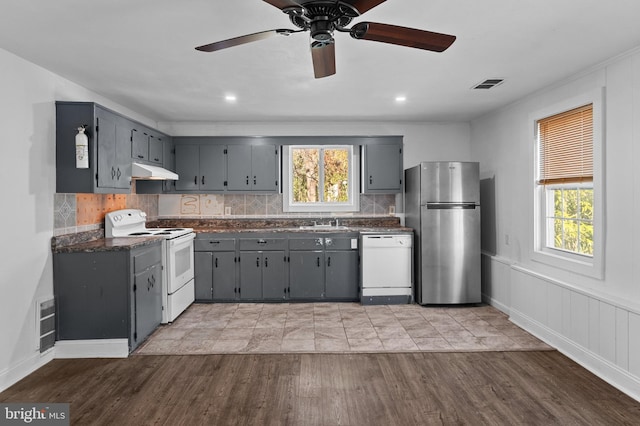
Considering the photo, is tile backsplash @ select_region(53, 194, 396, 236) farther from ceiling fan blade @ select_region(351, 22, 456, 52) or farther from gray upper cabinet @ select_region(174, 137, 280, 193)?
ceiling fan blade @ select_region(351, 22, 456, 52)

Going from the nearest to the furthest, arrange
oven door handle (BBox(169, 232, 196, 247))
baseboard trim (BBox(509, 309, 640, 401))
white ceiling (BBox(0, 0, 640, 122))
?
white ceiling (BBox(0, 0, 640, 122)) < baseboard trim (BBox(509, 309, 640, 401)) < oven door handle (BBox(169, 232, 196, 247))

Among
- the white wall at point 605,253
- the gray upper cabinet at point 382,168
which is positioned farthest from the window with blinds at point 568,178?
the gray upper cabinet at point 382,168

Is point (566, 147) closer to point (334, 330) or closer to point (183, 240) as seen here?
point (334, 330)

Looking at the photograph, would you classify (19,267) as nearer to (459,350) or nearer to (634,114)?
(459,350)

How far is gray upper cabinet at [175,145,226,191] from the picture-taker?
17.0 ft

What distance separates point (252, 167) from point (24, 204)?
2.71m

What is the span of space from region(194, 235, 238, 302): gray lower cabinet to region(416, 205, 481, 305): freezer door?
7.87 feet

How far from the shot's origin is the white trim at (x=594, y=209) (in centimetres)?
301

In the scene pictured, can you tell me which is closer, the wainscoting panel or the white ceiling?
the white ceiling

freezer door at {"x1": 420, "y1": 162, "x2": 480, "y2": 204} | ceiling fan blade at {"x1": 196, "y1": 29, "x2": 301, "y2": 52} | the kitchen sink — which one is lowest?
the kitchen sink

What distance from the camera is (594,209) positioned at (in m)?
3.10

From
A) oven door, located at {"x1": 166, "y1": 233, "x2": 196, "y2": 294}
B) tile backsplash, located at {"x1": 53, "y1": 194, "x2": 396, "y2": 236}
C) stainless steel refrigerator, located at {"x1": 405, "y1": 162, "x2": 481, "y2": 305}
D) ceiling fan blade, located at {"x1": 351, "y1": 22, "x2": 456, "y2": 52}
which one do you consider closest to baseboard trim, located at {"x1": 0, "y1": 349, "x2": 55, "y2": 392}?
oven door, located at {"x1": 166, "y1": 233, "x2": 196, "y2": 294}

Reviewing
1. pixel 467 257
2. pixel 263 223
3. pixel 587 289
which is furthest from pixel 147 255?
pixel 587 289

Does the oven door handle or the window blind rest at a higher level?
the window blind
